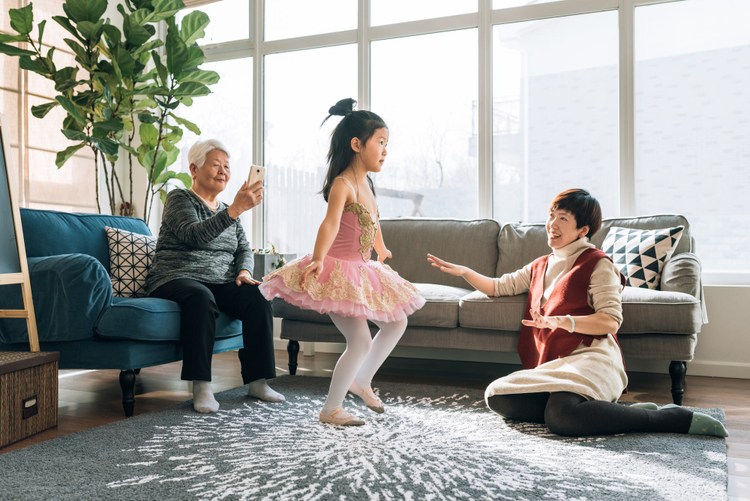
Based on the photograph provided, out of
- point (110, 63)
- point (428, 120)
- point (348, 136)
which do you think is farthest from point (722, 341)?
point (110, 63)

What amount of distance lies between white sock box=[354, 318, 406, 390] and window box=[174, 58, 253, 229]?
2.45 metres

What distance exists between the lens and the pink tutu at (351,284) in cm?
189

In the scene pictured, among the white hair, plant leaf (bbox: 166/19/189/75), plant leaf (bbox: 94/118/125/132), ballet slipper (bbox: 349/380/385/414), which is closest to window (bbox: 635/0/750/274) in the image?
ballet slipper (bbox: 349/380/385/414)

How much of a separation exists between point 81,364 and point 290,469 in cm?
109

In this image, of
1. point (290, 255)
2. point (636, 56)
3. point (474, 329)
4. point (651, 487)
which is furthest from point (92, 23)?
point (651, 487)

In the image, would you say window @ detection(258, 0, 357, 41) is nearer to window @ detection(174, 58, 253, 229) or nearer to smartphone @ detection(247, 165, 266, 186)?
window @ detection(174, 58, 253, 229)

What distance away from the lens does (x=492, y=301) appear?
253 cm

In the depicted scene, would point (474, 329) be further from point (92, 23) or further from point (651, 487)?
point (92, 23)

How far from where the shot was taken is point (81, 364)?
2154 millimetres

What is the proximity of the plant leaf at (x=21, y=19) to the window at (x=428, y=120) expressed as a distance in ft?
6.92

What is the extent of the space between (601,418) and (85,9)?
10.8 ft

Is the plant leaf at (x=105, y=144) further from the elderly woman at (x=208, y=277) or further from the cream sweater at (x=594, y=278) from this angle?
the cream sweater at (x=594, y=278)

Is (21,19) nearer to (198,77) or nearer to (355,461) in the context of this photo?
(198,77)

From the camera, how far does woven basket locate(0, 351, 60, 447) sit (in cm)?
178
